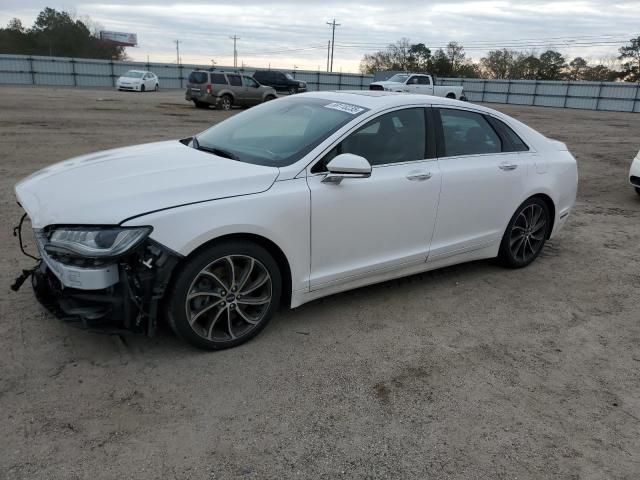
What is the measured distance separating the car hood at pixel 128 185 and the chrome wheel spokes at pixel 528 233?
8.78 feet

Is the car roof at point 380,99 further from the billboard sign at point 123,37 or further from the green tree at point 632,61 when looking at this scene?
the billboard sign at point 123,37

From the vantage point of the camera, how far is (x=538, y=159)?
498 cm

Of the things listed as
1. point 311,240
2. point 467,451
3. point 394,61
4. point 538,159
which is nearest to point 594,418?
point 467,451

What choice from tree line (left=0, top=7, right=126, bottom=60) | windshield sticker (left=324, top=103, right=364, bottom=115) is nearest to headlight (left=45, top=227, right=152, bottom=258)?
windshield sticker (left=324, top=103, right=364, bottom=115)

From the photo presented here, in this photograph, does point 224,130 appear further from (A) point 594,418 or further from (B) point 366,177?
(A) point 594,418

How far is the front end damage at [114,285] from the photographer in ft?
9.55

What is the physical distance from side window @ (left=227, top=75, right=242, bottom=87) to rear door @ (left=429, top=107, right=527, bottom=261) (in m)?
19.9

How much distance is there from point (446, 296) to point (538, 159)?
1.66m

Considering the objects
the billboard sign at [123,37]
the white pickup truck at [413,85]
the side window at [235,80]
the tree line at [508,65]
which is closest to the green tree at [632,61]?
the tree line at [508,65]

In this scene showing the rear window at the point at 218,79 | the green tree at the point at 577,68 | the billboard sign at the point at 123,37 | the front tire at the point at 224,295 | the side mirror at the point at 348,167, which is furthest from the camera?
the billboard sign at the point at 123,37

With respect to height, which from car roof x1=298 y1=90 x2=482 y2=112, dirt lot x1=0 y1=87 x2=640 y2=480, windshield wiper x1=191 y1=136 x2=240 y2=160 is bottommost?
dirt lot x1=0 y1=87 x2=640 y2=480

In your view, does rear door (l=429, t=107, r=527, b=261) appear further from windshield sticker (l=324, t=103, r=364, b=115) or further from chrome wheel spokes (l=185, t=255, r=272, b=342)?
chrome wheel spokes (l=185, t=255, r=272, b=342)

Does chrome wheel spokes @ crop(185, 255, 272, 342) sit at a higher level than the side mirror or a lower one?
lower

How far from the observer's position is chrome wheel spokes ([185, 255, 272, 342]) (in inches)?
127
